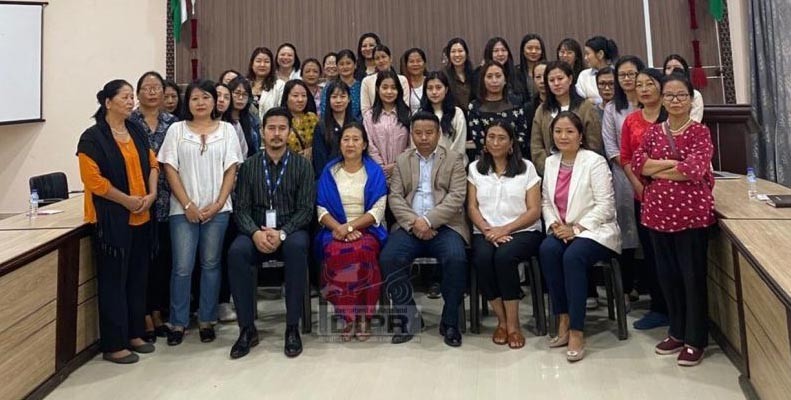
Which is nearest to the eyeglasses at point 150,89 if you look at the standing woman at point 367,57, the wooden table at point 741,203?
the standing woman at point 367,57

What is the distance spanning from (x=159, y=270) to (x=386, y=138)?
1.45m

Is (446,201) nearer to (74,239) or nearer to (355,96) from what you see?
(355,96)

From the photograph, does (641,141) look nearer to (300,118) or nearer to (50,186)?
(300,118)

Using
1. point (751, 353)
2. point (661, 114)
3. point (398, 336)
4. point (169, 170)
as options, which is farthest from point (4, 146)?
point (751, 353)

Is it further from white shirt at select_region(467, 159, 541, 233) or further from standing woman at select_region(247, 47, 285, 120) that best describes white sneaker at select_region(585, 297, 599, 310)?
standing woman at select_region(247, 47, 285, 120)

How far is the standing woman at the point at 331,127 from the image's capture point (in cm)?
Result: 316

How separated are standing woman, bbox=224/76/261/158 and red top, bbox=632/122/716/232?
7.29ft

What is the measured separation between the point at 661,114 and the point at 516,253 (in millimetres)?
983

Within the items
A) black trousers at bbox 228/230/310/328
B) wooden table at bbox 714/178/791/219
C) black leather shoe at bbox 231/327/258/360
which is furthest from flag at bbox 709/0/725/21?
black leather shoe at bbox 231/327/258/360

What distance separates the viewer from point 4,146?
18.1ft

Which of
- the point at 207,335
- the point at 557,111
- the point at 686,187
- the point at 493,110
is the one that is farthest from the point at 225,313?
the point at 686,187

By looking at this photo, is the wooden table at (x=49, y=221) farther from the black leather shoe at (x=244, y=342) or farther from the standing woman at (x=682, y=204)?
the standing woman at (x=682, y=204)

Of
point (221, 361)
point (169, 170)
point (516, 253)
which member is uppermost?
point (169, 170)

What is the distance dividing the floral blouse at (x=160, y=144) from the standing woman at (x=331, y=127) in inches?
32.1
